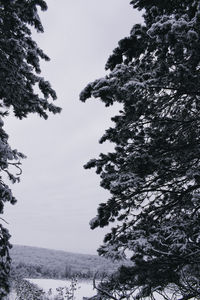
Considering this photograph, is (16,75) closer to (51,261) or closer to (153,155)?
(153,155)

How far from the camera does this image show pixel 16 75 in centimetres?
637

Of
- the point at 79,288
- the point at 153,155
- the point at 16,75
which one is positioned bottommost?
the point at 79,288

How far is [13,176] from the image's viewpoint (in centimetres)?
672

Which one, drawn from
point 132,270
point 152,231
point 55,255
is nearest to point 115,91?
point 152,231

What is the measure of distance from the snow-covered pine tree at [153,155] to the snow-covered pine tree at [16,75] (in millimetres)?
2118

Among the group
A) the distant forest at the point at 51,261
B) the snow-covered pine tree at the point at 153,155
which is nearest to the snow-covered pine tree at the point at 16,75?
the snow-covered pine tree at the point at 153,155

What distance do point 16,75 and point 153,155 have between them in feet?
11.9

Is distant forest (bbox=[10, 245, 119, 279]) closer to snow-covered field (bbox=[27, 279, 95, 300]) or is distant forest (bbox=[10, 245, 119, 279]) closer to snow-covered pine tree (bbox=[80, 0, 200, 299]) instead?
snow-covered field (bbox=[27, 279, 95, 300])

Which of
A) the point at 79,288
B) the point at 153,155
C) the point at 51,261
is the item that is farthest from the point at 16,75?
the point at 51,261

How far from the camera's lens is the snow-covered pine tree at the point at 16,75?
19.3ft

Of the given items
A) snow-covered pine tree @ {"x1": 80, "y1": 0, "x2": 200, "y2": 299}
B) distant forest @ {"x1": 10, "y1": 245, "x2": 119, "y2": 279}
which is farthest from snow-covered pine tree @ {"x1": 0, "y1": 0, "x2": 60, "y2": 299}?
distant forest @ {"x1": 10, "y1": 245, "x2": 119, "y2": 279}

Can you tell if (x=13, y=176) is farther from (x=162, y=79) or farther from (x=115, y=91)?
(x=162, y=79)

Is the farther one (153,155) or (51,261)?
(51,261)

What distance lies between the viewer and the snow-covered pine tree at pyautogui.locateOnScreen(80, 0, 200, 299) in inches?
156
